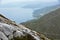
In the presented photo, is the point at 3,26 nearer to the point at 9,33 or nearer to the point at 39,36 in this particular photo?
the point at 9,33

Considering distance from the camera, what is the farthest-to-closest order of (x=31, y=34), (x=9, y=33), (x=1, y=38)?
1. (x=31, y=34)
2. (x=9, y=33)
3. (x=1, y=38)

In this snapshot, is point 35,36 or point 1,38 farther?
point 35,36

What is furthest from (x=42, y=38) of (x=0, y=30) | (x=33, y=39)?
(x=0, y=30)

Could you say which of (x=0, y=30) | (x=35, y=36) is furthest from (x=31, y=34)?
(x=0, y=30)

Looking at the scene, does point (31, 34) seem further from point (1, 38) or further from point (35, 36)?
point (1, 38)

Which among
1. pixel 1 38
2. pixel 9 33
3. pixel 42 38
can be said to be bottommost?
pixel 1 38

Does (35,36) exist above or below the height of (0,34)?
above

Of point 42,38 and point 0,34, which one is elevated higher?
point 42,38

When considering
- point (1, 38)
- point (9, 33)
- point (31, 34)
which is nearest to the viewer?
point (1, 38)

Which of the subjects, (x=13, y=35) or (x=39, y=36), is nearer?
(x=13, y=35)
